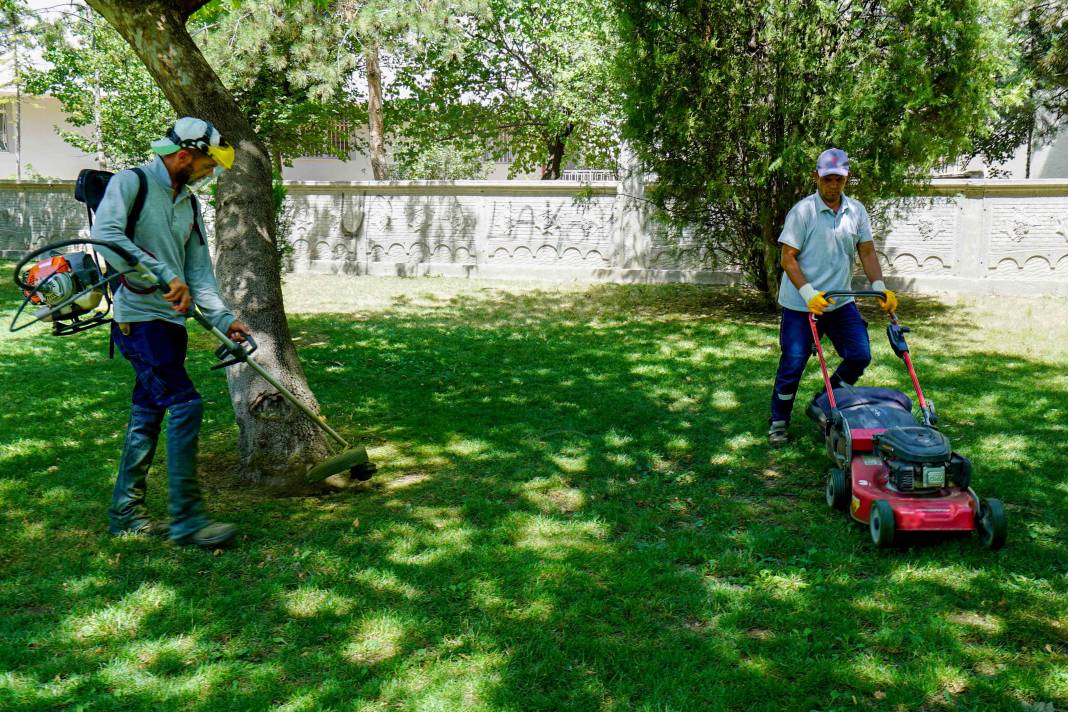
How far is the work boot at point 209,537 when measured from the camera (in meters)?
4.23

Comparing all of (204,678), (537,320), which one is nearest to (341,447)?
(204,678)

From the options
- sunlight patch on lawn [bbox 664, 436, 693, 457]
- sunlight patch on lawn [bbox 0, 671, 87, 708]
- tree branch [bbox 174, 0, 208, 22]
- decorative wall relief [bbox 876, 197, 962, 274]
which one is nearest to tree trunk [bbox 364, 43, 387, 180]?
decorative wall relief [bbox 876, 197, 962, 274]

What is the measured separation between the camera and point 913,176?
1059 centimetres

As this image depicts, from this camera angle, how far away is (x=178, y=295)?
391 cm

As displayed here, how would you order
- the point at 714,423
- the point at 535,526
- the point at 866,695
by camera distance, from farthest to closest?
the point at 714,423 → the point at 535,526 → the point at 866,695

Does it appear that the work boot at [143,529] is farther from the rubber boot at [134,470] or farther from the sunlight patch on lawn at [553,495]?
the sunlight patch on lawn at [553,495]

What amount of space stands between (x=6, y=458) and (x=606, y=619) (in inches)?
170

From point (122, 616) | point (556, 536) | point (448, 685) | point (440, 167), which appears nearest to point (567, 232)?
point (556, 536)

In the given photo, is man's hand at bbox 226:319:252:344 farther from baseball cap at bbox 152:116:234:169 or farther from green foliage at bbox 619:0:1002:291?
green foliage at bbox 619:0:1002:291

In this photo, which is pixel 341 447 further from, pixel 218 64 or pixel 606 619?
pixel 218 64

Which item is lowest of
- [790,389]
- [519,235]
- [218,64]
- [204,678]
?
[204,678]

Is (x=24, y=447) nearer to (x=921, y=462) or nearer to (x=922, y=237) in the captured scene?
(x=921, y=462)

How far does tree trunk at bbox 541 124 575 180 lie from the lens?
24394mm

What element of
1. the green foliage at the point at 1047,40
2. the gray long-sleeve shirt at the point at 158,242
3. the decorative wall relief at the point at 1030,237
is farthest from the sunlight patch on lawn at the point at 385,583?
the green foliage at the point at 1047,40
